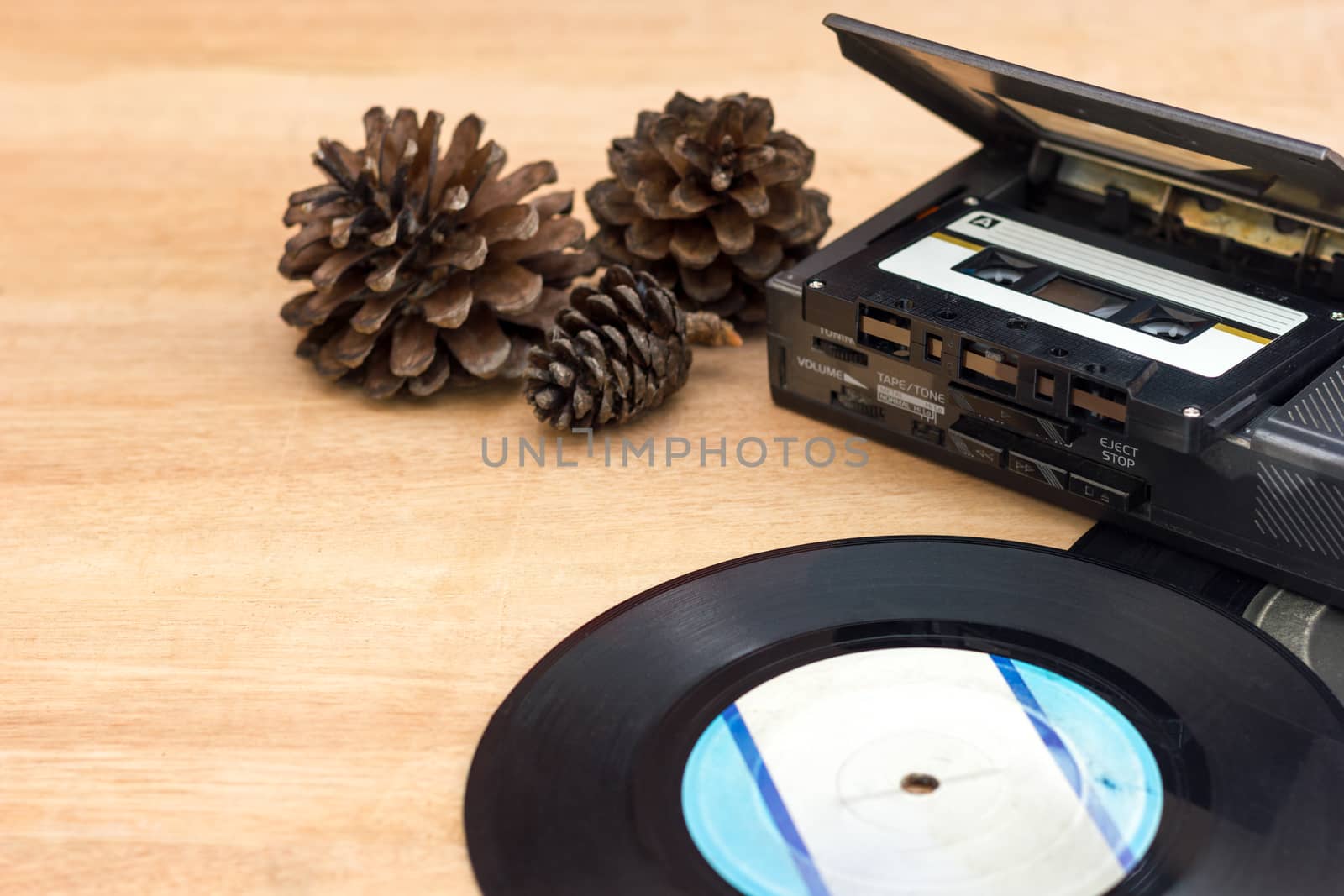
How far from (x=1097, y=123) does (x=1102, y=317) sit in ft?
0.42

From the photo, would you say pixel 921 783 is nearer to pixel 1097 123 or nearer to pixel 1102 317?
pixel 1102 317

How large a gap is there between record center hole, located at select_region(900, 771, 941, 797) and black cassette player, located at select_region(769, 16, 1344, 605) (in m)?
0.24

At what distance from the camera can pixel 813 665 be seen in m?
0.92

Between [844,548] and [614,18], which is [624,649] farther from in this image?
[614,18]

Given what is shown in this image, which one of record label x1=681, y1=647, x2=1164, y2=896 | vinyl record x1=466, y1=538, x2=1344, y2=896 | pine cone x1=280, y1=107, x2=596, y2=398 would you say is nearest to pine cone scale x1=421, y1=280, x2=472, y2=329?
pine cone x1=280, y1=107, x2=596, y2=398

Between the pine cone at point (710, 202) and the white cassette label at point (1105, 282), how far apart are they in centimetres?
13

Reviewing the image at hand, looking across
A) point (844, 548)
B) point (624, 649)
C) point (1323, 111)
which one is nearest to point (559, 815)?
point (624, 649)

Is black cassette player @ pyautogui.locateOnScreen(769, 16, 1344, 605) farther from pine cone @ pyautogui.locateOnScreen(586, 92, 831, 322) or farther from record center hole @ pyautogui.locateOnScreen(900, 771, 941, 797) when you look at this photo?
record center hole @ pyautogui.locateOnScreen(900, 771, 941, 797)

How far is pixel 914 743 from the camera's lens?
0.86 meters

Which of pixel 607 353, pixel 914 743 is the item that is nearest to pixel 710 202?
pixel 607 353

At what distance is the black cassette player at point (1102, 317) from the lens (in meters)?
0.93

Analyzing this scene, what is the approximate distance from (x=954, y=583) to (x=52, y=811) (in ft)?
1.72

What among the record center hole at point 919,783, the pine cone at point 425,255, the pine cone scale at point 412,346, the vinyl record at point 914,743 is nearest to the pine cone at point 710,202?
the pine cone at point 425,255

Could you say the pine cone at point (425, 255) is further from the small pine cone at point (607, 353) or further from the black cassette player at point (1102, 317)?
the black cassette player at point (1102, 317)
